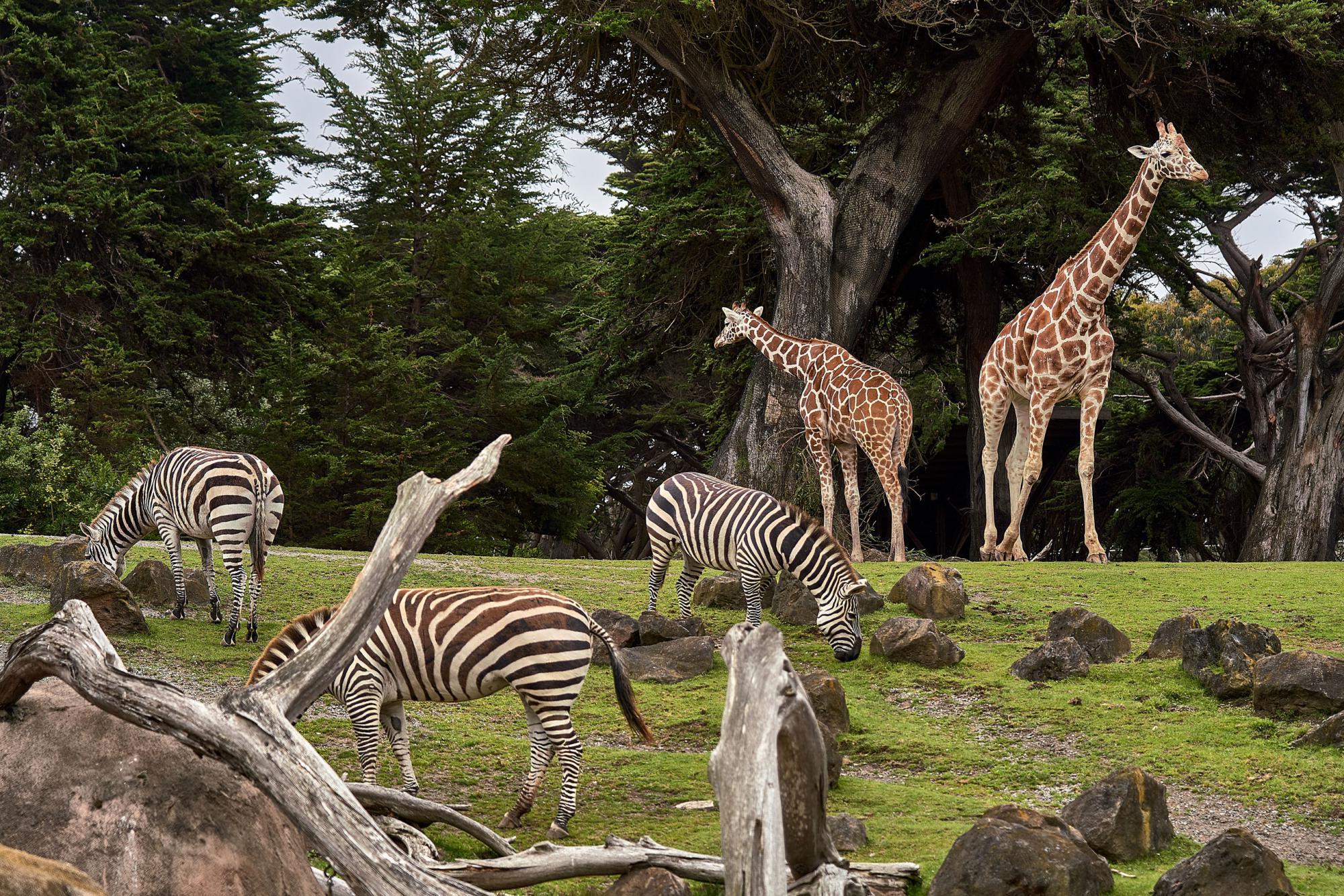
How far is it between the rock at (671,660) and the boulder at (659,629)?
0.23 metres

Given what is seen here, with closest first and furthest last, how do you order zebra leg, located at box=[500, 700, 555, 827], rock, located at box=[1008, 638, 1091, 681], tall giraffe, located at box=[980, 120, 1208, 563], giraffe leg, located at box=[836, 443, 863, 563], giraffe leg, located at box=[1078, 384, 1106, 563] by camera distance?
zebra leg, located at box=[500, 700, 555, 827] < rock, located at box=[1008, 638, 1091, 681] < tall giraffe, located at box=[980, 120, 1208, 563] < giraffe leg, located at box=[1078, 384, 1106, 563] < giraffe leg, located at box=[836, 443, 863, 563]

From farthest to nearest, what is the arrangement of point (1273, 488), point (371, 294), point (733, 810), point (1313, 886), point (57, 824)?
point (371, 294)
point (1273, 488)
point (1313, 886)
point (57, 824)
point (733, 810)

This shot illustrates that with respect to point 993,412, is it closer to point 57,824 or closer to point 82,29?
point 57,824

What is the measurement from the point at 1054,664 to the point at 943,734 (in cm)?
150

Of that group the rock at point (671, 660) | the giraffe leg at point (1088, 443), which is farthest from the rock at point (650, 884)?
the giraffe leg at point (1088, 443)

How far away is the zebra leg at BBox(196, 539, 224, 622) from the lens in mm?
12250

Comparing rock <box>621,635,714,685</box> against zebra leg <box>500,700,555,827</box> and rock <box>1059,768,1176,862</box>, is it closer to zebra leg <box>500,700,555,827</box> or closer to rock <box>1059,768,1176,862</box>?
zebra leg <box>500,700,555,827</box>

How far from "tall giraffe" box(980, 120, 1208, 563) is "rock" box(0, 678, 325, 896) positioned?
461 inches

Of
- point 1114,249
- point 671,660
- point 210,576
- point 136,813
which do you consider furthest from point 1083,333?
point 136,813

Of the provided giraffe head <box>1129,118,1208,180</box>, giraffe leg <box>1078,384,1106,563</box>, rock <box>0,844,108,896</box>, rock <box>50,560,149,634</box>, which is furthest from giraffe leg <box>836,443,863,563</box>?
rock <box>0,844,108,896</box>

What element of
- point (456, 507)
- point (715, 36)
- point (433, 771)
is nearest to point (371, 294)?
point (456, 507)

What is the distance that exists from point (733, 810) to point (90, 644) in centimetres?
290

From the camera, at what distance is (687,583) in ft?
39.5

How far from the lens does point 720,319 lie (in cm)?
2381
